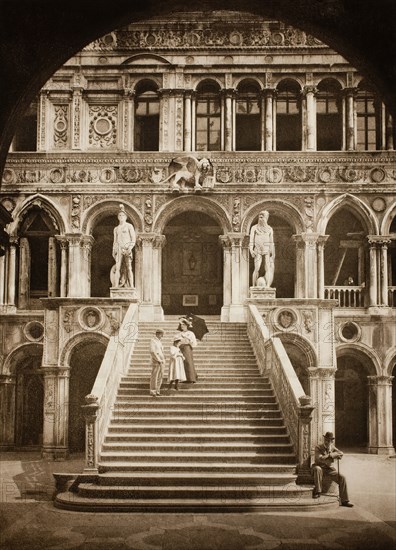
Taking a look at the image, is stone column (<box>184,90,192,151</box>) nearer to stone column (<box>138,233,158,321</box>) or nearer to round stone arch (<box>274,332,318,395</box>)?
stone column (<box>138,233,158,321</box>)

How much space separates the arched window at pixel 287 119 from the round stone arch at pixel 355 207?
2620mm

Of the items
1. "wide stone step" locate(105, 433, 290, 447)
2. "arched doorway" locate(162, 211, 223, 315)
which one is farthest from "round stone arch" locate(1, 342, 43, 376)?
"wide stone step" locate(105, 433, 290, 447)

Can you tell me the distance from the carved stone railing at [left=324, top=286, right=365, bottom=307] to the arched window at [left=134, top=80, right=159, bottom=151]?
7568 mm

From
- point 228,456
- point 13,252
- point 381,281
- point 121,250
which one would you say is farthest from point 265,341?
point 13,252

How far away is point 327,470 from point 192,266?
1427 cm

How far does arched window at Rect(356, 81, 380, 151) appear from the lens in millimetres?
29125

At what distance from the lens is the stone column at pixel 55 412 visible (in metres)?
24.3

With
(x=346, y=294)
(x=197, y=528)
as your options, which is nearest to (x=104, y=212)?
(x=346, y=294)

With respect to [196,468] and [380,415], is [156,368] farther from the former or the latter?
[380,415]

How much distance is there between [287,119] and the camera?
29719mm

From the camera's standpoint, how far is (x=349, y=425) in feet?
92.6

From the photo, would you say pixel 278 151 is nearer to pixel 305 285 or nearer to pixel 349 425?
pixel 305 285

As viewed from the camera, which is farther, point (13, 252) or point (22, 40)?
point (13, 252)

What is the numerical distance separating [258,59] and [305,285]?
7794 millimetres
